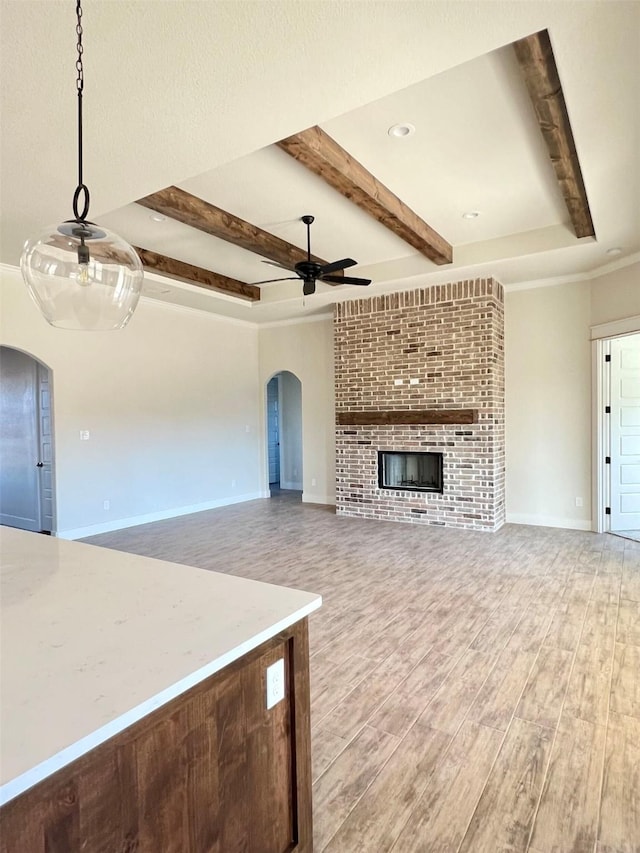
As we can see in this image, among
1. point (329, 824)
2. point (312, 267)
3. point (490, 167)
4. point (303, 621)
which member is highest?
point (490, 167)

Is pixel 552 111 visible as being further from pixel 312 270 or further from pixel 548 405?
pixel 548 405

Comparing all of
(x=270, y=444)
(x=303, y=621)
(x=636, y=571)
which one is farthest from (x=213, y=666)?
(x=270, y=444)

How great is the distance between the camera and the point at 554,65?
2.28 m

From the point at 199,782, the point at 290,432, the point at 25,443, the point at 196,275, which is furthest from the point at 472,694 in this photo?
the point at 290,432

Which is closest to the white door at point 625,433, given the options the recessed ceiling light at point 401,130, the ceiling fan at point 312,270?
the ceiling fan at point 312,270

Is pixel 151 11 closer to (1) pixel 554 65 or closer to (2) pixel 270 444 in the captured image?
(1) pixel 554 65

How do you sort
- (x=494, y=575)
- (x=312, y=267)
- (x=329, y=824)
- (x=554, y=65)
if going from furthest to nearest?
1. (x=312, y=267)
2. (x=494, y=575)
3. (x=554, y=65)
4. (x=329, y=824)

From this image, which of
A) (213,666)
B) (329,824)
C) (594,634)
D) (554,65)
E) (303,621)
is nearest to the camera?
(213,666)

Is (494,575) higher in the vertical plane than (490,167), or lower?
lower

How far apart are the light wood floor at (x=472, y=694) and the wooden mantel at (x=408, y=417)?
1.59 metres

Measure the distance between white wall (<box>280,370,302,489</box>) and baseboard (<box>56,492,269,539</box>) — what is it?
1324 mm

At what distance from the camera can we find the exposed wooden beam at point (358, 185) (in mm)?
2910

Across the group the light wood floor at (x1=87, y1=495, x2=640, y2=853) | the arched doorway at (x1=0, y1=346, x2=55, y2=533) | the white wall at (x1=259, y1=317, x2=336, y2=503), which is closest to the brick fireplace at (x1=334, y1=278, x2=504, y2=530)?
the white wall at (x1=259, y1=317, x2=336, y2=503)

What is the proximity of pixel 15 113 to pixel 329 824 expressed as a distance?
10.9 ft
